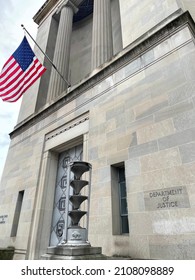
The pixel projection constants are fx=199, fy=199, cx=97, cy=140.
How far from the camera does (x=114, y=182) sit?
22.0 ft

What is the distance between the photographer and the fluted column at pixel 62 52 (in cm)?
1326

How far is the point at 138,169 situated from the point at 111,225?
6.15 feet

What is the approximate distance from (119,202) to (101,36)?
9.45 m

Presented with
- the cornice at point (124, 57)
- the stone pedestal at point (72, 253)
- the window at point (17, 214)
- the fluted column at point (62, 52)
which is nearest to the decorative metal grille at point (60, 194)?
the window at point (17, 214)

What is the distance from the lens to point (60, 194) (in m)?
9.65

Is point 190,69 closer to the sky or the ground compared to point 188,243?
closer to the sky

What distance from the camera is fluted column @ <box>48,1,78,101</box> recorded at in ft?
43.5

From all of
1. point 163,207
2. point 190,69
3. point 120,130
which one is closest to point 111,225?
point 163,207

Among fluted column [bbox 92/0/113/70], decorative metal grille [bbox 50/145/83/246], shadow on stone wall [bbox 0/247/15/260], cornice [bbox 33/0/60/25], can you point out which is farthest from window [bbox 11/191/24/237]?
cornice [bbox 33/0/60/25]

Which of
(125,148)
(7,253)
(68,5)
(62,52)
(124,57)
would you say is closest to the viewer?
(125,148)

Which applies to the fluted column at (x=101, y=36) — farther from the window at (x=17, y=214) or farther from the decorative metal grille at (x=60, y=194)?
the window at (x=17, y=214)

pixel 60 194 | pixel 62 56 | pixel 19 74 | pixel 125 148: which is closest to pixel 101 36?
pixel 62 56

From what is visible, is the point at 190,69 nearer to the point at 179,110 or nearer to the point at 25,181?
the point at 179,110

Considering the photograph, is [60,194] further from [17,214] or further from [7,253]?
[7,253]
